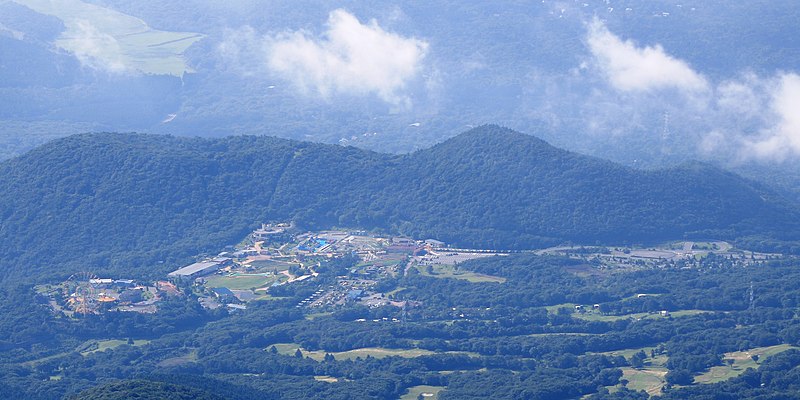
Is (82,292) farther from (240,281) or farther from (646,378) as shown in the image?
(646,378)

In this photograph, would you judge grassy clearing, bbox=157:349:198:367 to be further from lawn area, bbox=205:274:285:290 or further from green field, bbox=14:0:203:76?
green field, bbox=14:0:203:76

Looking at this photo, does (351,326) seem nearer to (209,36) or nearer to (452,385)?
(452,385)

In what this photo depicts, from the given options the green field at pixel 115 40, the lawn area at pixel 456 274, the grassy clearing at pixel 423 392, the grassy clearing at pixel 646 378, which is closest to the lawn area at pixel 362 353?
the grassy clearing at pixel 423 392

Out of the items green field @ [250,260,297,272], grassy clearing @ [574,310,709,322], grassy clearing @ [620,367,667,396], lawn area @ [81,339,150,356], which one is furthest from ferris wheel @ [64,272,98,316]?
grassy clearing @ [620,367,667,396]

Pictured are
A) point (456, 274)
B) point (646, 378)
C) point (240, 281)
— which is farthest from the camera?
point (456, 274)

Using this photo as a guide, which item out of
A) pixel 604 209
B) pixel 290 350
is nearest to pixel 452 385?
pixel 290 350

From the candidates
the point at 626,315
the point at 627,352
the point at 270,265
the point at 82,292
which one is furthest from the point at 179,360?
the point at 626,315

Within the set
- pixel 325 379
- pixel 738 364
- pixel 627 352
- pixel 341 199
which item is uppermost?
pixel 341 199
